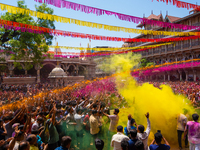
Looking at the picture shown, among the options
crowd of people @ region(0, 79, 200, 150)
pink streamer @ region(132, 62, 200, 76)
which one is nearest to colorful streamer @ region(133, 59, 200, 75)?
pink streamer @ region(132, 62, 200, 76)

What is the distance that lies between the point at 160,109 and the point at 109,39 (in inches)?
300

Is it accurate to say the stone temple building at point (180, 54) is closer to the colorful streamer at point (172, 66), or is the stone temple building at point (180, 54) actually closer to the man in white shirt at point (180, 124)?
the colorful streamer at point (172, 66)

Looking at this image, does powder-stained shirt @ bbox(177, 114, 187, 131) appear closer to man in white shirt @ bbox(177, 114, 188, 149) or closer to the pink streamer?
man in white shirt @ bbox(177, 114, 188, 149)

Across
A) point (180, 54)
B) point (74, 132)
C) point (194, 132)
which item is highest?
point (180, 54)

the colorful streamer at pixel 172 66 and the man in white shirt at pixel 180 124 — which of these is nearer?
the man in white shirt at pixel 180 124

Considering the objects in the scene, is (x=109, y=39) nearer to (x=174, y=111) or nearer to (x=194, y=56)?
(x=174, y=111)

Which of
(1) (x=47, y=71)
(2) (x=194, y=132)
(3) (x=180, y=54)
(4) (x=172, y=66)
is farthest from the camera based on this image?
(1) (x=47, y=71)

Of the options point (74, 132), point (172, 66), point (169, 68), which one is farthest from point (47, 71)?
point (74, 132)

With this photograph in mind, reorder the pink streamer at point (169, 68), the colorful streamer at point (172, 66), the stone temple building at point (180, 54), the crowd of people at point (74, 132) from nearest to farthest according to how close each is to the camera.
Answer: the crowd of people at point (74, 132) < the pink streamer at point (169, 68) < the colorful streamer at point (172, 66) < the stone temple building at point (180, 54)

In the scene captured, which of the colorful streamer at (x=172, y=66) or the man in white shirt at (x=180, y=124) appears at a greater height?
the colorful streamer at (x=172, y=66)

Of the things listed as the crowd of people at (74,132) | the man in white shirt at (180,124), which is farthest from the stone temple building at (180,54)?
the crowd of people at (74,132)

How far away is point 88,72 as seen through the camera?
1540 inches

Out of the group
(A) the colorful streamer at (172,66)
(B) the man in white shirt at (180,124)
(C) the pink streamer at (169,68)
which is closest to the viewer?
(B) the man in white shirt at (180,124)

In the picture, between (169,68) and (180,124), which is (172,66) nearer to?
(169,68)
